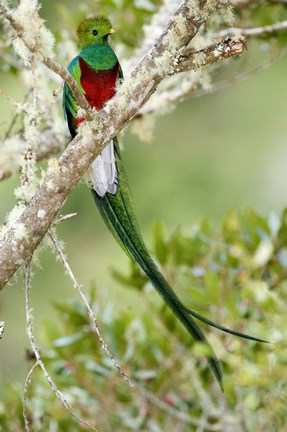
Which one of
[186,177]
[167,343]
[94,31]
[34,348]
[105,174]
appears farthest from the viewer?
[186,177]

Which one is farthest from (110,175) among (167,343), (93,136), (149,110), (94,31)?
(167,343)

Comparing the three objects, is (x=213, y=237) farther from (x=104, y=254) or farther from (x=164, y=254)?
(x=104, y=254)

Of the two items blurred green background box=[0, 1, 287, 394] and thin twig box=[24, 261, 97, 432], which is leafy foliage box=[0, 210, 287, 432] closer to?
thin twig box=[24, 261, 97, 432]

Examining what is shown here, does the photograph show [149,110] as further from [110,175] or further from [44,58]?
[44,58]

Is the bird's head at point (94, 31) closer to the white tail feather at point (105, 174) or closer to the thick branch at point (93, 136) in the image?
the white tail feather at point (105, 174)

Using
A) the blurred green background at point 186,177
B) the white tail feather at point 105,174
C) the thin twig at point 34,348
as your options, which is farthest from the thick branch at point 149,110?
the blurred green background at point 186,177

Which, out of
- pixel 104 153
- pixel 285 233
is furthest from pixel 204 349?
pixel 285 233
